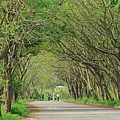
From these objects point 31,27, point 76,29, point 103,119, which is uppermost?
point 76,29

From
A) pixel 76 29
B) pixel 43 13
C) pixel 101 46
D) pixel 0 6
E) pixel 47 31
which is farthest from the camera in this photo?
pixel 101 46

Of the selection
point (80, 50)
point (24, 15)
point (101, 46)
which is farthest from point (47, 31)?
point (80, 50)

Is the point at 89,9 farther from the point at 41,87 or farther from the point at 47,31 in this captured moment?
the point at 41,87

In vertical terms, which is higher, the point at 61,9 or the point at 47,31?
the point at 61,9

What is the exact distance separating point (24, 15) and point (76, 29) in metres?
14.0

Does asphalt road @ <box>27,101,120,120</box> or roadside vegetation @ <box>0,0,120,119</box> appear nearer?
roadside vegetation @ <box>0,0,120,119</box>

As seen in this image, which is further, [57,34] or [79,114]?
[57,34]

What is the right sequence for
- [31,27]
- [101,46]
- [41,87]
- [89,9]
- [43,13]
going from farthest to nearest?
[41,87]
[101,46]
[89,9]
[43,13]
[31,27]

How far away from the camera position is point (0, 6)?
20.0m

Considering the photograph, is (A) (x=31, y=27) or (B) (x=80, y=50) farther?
(B) (x=80, y=50)

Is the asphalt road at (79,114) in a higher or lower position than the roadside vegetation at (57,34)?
lower

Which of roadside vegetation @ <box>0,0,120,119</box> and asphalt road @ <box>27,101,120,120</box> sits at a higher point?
roadside vegetation @ <box>0,0,120,119</box>

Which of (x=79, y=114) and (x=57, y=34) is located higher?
Answer: (x=57, y=34)

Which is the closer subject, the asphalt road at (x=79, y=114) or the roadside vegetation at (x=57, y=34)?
the roadside vegetation at (x=57, y=34)
